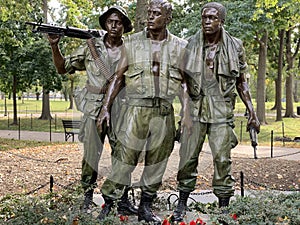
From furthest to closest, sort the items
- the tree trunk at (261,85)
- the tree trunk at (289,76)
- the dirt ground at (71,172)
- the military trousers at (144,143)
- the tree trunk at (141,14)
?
the tree trunk at (289,76) < the tree trunk at (261,85) < the tree trunk at (141,14) < the dirt ground at (71,172) < the military trousers at (144,143)

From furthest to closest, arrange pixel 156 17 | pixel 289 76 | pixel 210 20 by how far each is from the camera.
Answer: pixel 289 76 < pixel 210 20 < pixel 156 17

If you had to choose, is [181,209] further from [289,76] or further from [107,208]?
[289,76]

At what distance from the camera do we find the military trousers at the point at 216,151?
14.8 ft

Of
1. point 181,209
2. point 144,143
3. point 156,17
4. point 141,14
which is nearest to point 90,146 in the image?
point 144,143

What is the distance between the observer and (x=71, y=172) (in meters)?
9.15

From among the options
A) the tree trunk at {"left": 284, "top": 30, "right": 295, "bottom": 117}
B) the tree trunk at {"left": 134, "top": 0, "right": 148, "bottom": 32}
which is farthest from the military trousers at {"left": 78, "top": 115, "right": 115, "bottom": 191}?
the tree trunk at {"left": 284, "top": 30, "right": 295, "bottom": 117}

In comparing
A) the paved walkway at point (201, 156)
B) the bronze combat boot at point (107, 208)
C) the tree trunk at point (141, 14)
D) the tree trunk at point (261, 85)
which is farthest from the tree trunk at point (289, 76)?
the bronze combat boot at point (107, 208)

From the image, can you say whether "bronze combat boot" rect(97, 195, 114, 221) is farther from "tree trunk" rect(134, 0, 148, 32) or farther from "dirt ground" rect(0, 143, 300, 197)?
"tree trunk" rect(134, 0, 148, 32)

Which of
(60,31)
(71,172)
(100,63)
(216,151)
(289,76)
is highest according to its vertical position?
(289,76)

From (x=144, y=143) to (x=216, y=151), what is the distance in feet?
2.50

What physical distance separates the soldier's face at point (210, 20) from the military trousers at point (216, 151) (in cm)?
95

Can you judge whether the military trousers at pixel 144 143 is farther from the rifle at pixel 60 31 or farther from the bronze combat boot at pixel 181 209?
the rifle at pixel 60 31

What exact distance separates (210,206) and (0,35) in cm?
1102

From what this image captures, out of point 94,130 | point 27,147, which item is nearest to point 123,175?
point 94,130
